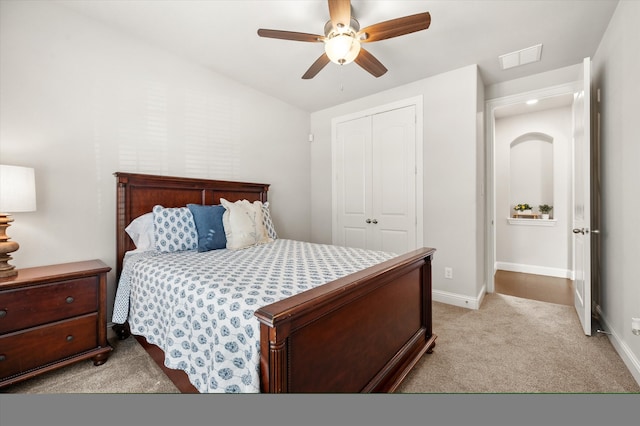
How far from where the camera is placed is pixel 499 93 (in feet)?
11.2

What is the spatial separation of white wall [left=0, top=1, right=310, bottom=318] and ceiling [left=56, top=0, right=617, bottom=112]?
214 mm

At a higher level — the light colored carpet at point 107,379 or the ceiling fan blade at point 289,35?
the ceiling fan blade at point 289,35

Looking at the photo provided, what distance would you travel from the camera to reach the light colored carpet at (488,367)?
1.66 m

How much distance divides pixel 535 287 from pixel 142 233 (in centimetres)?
452

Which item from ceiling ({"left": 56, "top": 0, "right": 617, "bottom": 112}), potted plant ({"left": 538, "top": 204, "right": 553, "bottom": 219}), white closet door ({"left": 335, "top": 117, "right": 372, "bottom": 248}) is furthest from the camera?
potted plant ({"left": 538, "top": 204, "right": 553, "bottom": 219})

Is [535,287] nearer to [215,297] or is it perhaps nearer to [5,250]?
[215,297]

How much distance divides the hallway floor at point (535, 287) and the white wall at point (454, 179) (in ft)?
1.97

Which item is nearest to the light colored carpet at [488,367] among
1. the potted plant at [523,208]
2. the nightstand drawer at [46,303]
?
the nightstand drawer at [46,303]

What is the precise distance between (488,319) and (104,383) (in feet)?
9.90

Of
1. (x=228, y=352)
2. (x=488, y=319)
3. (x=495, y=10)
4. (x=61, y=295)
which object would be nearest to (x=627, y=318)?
→ (x=488, y=319)

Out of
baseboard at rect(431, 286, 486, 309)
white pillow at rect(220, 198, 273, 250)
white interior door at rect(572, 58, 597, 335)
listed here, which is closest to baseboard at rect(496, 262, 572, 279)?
baseboard at rect(431, 286, 486, 309)

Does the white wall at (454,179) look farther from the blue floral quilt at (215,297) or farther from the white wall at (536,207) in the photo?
the white wall at (536,207)

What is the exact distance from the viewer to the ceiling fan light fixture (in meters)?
1.91

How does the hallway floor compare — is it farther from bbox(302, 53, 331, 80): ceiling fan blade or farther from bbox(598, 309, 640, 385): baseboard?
bbox(302, 53, 331, 80): ceiling fan blade
